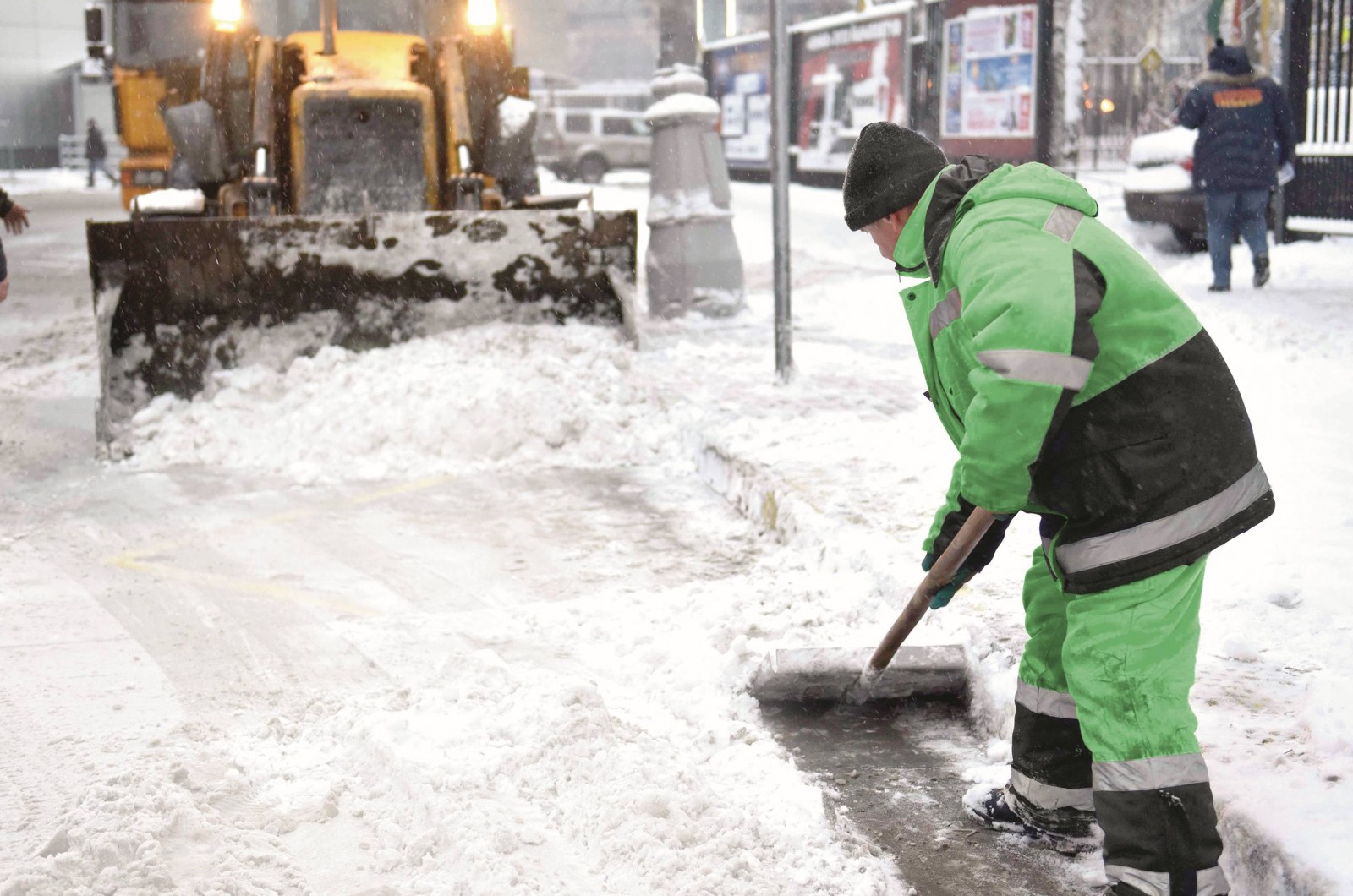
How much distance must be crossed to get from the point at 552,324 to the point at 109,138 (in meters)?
42.6

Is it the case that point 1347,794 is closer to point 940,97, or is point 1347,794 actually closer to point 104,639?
point 104,639

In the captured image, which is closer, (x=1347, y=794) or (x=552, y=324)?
(x=1347, y=794)

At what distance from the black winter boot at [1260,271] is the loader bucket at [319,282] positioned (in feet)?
16.3

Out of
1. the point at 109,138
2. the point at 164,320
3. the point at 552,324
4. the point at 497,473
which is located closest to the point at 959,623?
the point at 497,473

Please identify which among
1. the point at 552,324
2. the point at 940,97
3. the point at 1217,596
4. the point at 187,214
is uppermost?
the point at 940,97

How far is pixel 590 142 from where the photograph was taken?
96.9 feet

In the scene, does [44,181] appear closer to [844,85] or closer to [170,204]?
[844,85]

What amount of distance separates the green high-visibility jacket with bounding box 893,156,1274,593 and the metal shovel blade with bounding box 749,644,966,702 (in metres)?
1.14

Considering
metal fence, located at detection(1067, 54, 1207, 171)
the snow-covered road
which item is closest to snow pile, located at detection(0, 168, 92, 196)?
metal fence, located at detection(1067, 54, 1207, 171)

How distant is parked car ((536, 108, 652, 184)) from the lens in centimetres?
2906

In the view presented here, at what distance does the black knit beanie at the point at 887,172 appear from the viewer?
2477 millimetres

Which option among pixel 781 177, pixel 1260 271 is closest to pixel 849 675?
pixel 781 177

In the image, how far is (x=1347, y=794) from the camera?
2.53 meters

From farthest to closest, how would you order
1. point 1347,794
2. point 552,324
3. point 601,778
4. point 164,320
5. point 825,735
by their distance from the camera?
point 552,324 < point 164,320 < point 825,735 < point 601,778 < point 1347,794
